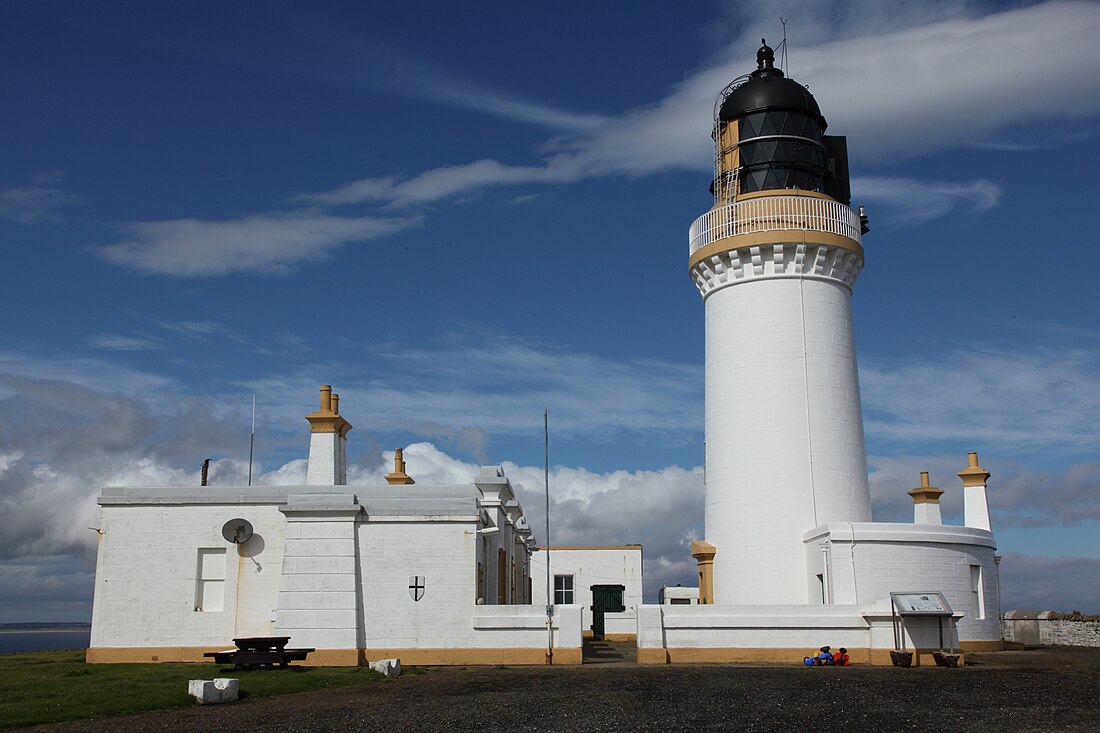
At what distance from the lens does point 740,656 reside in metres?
21.8

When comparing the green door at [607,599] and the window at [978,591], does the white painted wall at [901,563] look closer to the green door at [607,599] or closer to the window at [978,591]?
the window at [978,591]

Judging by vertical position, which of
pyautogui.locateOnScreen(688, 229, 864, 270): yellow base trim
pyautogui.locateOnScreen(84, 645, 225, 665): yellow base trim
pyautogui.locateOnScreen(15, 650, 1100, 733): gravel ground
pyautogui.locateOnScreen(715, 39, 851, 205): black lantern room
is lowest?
pyautogui.locateOnScreen(15, 650, 1100, 733): gravel ground

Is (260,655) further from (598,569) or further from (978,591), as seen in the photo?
(598,569)

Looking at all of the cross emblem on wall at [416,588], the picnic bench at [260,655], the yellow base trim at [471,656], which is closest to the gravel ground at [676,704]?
the picnic bench at [260,655]

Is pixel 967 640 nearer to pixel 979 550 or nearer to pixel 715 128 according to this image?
pixel 979 550

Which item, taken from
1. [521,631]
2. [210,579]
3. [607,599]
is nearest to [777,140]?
[521,631]

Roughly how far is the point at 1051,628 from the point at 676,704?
77.2ft

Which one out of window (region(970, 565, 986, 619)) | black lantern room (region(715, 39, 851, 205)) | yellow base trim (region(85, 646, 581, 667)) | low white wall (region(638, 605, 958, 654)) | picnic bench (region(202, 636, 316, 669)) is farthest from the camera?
black lantern room (region(715, 39, 851, 205))

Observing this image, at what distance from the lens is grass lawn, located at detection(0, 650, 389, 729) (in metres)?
13.5

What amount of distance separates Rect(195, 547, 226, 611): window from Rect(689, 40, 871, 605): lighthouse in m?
12.3

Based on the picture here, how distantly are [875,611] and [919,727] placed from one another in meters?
10.4

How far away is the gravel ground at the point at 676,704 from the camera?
12.1 meters

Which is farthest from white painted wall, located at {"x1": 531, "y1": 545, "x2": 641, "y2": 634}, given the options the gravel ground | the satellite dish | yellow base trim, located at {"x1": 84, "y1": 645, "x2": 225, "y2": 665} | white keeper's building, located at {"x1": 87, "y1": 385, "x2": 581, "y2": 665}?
the gravel ground

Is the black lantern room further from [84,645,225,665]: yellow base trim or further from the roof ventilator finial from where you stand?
[84,645,225,665]: yellow base trim
